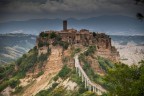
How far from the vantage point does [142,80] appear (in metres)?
38.2

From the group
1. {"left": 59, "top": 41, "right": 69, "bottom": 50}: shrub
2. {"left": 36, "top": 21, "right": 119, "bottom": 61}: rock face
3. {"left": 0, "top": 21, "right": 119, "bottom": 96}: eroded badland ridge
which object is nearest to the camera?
{"left": 0, "top": 21, "right": 119, "bottom": 96}: eroded badland ridge

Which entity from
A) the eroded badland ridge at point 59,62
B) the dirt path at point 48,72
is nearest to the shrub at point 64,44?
the eroded badland ridge at point 59,62

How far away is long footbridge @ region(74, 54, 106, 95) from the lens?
106 metres

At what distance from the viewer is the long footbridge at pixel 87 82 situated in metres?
106

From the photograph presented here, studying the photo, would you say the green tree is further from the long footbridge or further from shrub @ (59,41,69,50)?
shrub @ (59,41,69,50)

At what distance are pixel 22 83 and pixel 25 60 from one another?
14198 mm

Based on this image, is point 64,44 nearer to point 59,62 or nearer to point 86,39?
point 59,62

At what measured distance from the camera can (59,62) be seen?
5108 inches

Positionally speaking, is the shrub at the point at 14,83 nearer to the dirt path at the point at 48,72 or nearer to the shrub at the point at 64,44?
the dirt path at the point at 48,72

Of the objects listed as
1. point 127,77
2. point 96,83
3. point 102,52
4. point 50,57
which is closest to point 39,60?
point 50,57

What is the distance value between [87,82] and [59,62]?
63.7 ft

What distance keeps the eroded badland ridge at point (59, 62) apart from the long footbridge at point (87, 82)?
421 mm

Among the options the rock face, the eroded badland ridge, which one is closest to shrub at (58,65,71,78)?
the eroded badland ridge

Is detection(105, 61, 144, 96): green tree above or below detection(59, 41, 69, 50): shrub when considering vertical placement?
above
